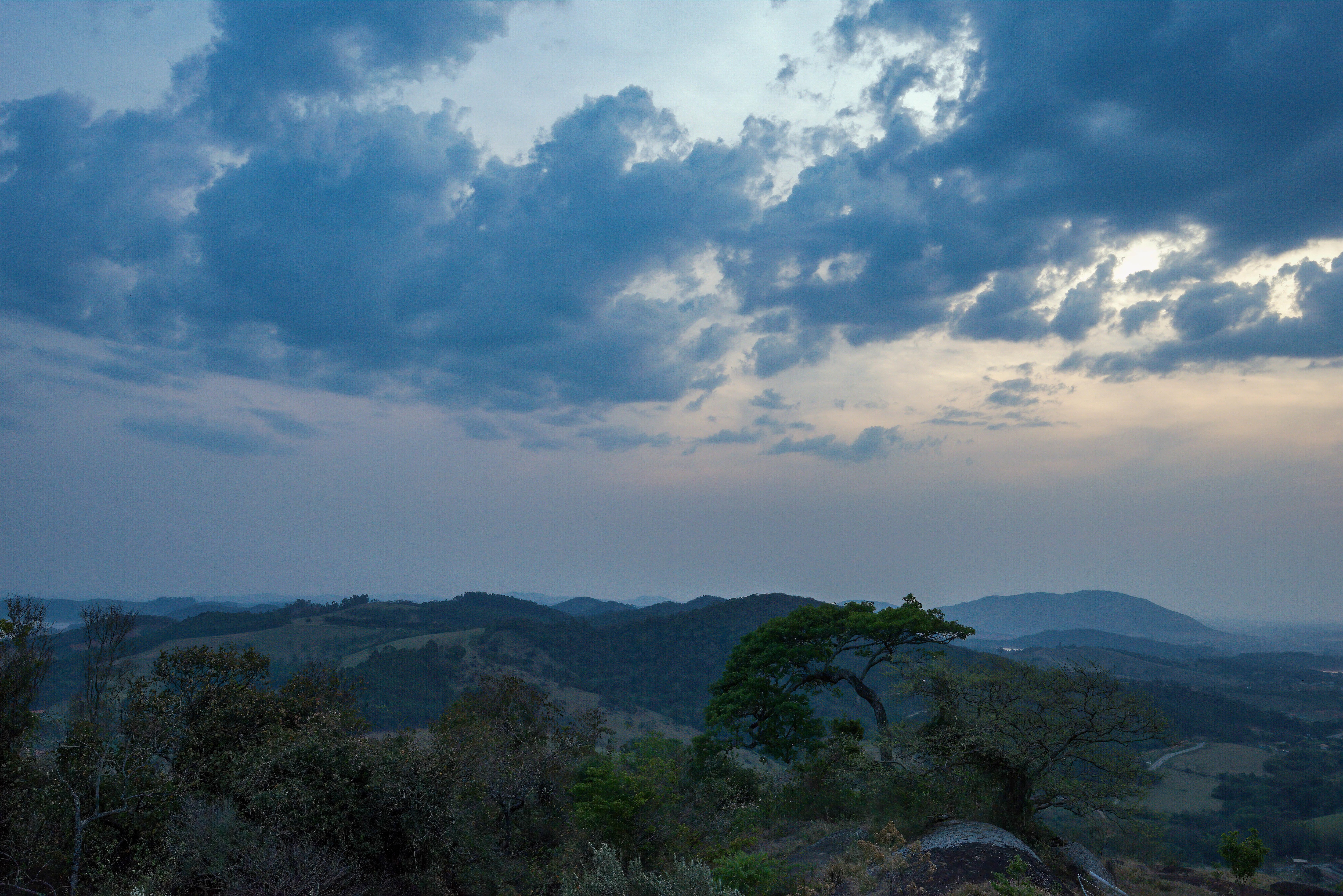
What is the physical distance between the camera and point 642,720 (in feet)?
319

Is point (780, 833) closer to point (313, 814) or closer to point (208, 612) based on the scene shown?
point (313, 814)

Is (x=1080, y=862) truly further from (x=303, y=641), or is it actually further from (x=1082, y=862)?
(x=303, y=641)

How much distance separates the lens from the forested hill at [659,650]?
377 feet

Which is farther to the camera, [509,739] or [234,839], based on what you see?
[509,739]

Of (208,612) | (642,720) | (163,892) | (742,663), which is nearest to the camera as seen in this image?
(163,892)

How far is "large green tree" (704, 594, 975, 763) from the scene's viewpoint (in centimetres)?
2512

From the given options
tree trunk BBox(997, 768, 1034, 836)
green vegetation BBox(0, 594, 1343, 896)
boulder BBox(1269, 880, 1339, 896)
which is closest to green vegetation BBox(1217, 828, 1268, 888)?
boulder BBox(1269, 880, 1339, 896)

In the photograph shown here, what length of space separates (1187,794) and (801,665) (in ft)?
209

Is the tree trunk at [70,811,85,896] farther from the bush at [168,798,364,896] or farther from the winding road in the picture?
the winding road

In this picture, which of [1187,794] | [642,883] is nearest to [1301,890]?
[642,883]

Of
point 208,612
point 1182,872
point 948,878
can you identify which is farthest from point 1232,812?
point 208,612

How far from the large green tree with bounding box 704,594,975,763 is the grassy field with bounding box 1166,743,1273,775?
64.0 m

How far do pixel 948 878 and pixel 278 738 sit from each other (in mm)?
15056

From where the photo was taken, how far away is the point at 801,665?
26.7m
